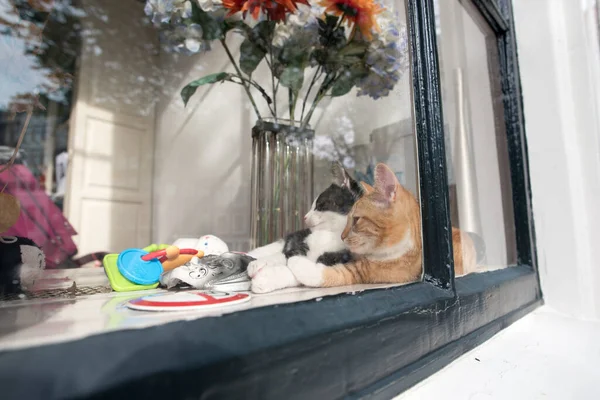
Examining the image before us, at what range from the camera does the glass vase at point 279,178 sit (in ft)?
2.49

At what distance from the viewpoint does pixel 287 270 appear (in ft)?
1.50

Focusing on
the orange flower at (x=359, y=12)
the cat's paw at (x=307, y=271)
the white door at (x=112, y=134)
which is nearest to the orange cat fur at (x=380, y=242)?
the cat's paw at (x=307, y=271)

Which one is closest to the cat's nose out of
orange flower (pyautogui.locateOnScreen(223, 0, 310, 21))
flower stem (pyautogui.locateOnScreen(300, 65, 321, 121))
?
flower stem (pyautogui.locateOnScreen(300, 65, 321, 121))

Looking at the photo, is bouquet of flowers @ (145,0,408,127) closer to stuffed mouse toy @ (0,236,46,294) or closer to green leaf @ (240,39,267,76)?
green leaf @ (240,39,267,76)

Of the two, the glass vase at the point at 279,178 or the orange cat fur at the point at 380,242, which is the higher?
the glass vase at the point at 279,178

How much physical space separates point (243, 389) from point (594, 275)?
0.94m

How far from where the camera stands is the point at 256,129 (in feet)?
2.68

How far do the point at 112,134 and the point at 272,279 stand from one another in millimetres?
2031

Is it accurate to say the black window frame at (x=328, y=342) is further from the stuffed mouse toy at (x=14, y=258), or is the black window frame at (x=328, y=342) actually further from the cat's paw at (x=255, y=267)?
the stuffed mouse toy at (x=14, y=258)

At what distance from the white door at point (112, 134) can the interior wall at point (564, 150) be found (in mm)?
1553

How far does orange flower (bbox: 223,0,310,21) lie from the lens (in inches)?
28.6

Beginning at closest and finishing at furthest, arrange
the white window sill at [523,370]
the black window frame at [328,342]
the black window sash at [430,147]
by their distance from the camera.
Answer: the black window frame at [328,342], the white window sill at [523,370], the black window sash at [430,147]

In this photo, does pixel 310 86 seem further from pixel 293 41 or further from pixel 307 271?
pixel 307 271

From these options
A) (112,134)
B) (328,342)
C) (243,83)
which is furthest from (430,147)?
(112,134)
